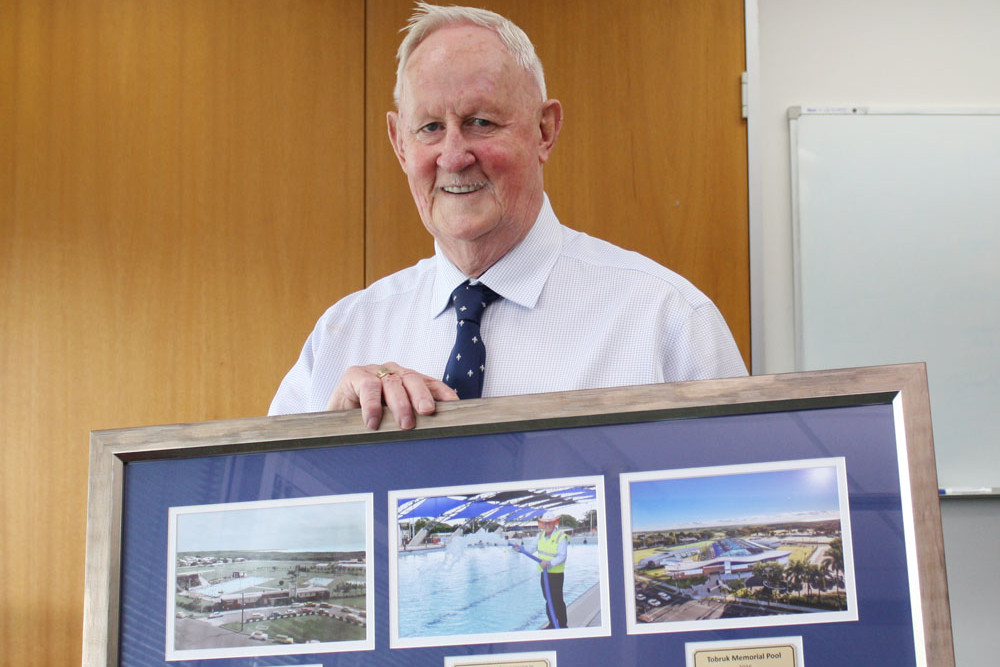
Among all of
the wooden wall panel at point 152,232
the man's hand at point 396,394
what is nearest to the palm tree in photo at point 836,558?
the man's hand at point 396,394

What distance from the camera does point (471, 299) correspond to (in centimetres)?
124

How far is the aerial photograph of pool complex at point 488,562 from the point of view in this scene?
80 cm

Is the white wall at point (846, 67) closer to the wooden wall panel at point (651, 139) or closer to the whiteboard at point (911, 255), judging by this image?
the whiteboard at point (911, 255)

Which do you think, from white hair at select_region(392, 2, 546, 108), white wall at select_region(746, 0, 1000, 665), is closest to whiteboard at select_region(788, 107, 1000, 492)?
white wall at select_region(746, 0, 1000, 665)

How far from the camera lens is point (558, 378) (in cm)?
118

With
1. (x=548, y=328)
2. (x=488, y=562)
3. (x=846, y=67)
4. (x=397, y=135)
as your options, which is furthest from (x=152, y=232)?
(x=846, y=67)

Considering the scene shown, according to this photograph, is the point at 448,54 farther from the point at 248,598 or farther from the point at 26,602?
the point at 26,602

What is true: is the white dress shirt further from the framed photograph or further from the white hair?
the framed photograph

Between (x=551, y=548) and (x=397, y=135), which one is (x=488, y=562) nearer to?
(x=551, y=548)

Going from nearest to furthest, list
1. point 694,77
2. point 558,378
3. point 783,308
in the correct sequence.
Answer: point 558,378 → point 694,77 → point 783,308

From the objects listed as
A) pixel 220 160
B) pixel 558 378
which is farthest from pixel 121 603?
pixel 220 160

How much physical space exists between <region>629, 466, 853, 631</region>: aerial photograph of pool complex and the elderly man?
384mm

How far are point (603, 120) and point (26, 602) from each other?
6.60 feet

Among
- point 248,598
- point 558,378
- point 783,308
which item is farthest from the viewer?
point 783,308
